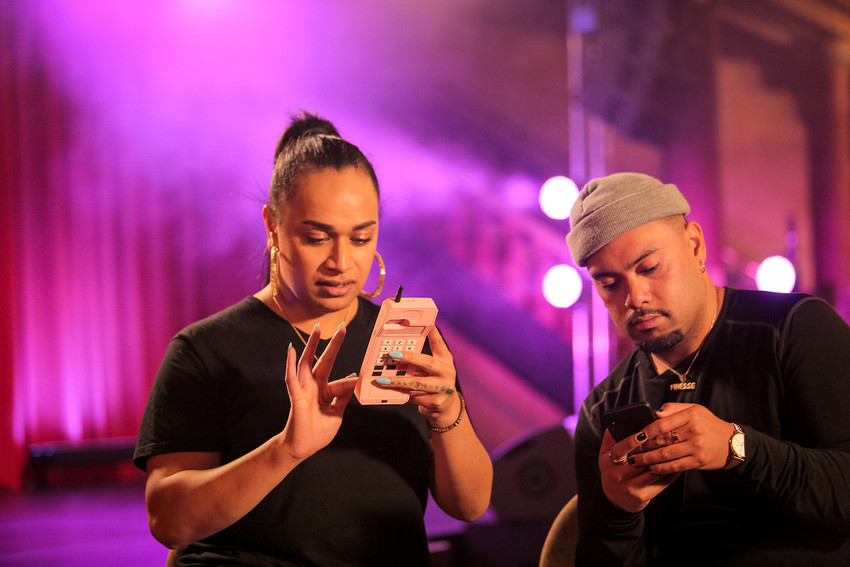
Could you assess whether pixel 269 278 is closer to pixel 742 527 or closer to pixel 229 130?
pixel 742 527

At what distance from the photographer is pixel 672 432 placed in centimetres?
134

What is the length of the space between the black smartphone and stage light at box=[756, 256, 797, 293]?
4660mm

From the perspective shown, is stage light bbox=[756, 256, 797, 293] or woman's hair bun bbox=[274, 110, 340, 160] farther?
stage light bbox=[756, 256, 797, 293]

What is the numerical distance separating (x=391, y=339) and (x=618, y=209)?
2.07ft

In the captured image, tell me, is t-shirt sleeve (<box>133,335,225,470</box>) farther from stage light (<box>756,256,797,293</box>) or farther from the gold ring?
stage light (<box>756,256,797,293</box>)

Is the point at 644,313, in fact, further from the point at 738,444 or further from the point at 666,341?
the point at 738,444

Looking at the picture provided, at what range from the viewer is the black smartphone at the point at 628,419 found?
136 cm

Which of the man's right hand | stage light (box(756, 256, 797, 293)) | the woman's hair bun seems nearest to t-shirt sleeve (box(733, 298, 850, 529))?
the man's right hand

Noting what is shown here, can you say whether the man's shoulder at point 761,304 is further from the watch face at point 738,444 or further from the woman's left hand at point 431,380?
the woman's left hand at point 431,380

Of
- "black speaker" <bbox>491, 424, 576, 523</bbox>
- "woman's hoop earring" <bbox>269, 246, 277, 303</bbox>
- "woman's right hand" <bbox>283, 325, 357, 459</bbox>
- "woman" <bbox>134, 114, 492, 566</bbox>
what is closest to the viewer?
"woman's right hand" <bbox>283, 325, 357, 459</bbox>

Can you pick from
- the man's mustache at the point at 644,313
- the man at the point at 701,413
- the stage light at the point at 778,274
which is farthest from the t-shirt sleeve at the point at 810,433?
the stage light at the point at 778,274

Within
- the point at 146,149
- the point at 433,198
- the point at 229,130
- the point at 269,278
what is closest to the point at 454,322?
the point at 433,198

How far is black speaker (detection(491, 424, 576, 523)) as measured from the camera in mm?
3336

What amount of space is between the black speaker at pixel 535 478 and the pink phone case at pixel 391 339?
206 cm
